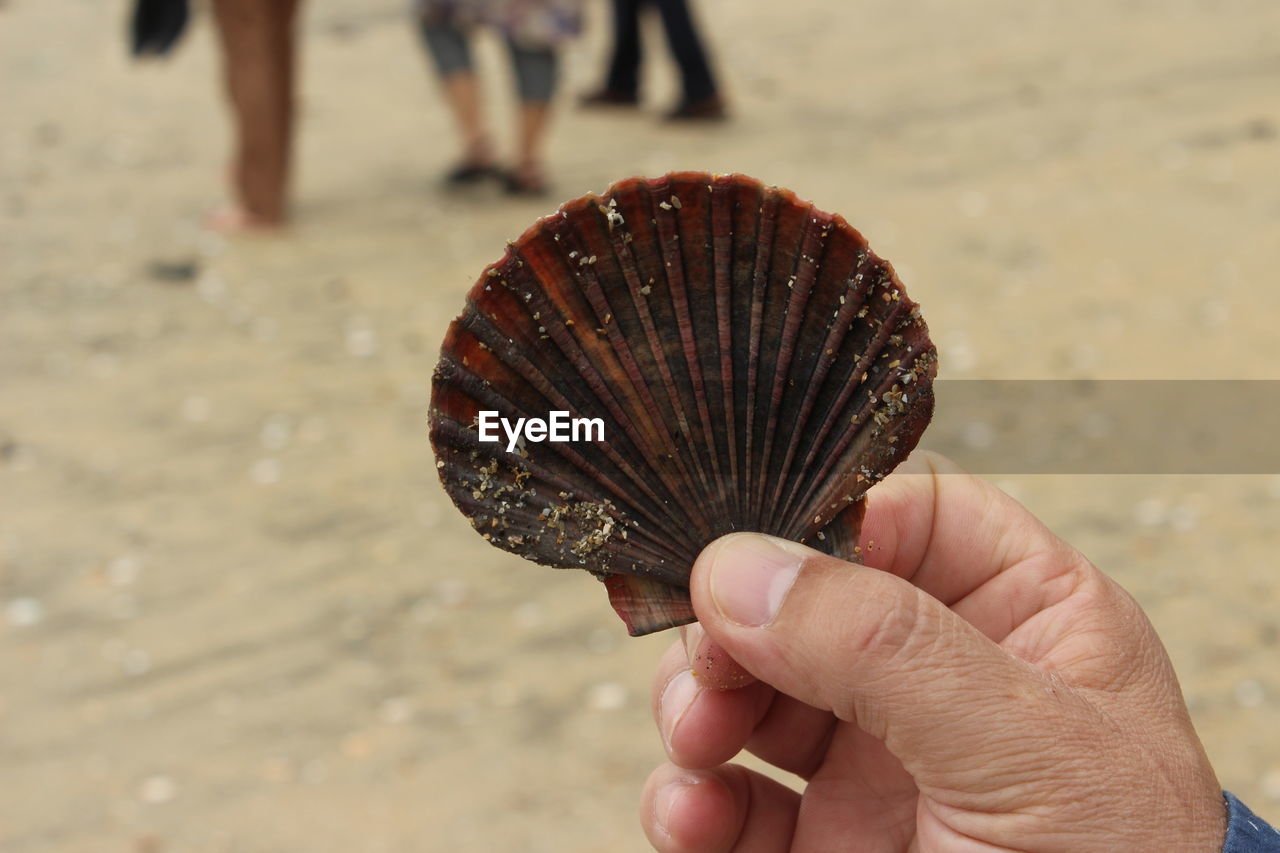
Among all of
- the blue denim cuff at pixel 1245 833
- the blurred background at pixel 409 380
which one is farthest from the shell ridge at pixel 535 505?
the blurred background at pixel 409 380

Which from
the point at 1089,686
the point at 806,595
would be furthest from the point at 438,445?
the point at 1089,686

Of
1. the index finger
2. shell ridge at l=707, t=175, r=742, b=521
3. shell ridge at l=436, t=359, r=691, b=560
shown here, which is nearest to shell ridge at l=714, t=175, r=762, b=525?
shell ridge at l=707, t=175, r=742, b=521

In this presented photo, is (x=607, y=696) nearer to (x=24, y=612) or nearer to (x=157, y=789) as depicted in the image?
(x=157, y=789)

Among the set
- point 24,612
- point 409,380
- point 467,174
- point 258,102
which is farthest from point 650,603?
point 467,174

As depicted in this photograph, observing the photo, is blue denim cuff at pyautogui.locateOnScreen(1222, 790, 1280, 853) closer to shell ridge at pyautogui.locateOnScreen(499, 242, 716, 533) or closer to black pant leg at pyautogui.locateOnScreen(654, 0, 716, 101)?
shell ridge at pyautogui.locateOnScreen(499, 242, 716, 533)

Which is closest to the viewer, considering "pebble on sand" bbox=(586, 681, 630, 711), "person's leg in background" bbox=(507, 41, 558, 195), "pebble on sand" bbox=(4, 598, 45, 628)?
"pebble on sand" bbox=(586, 681, 630, 711)

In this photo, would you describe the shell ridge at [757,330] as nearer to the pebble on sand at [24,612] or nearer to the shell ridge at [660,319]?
the shell ridge at [660,319]

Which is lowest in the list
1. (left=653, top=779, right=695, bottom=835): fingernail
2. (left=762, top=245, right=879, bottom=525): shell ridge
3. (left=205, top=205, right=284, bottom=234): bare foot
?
(left=205, top=205, right=284, bottom=234): bare foot
